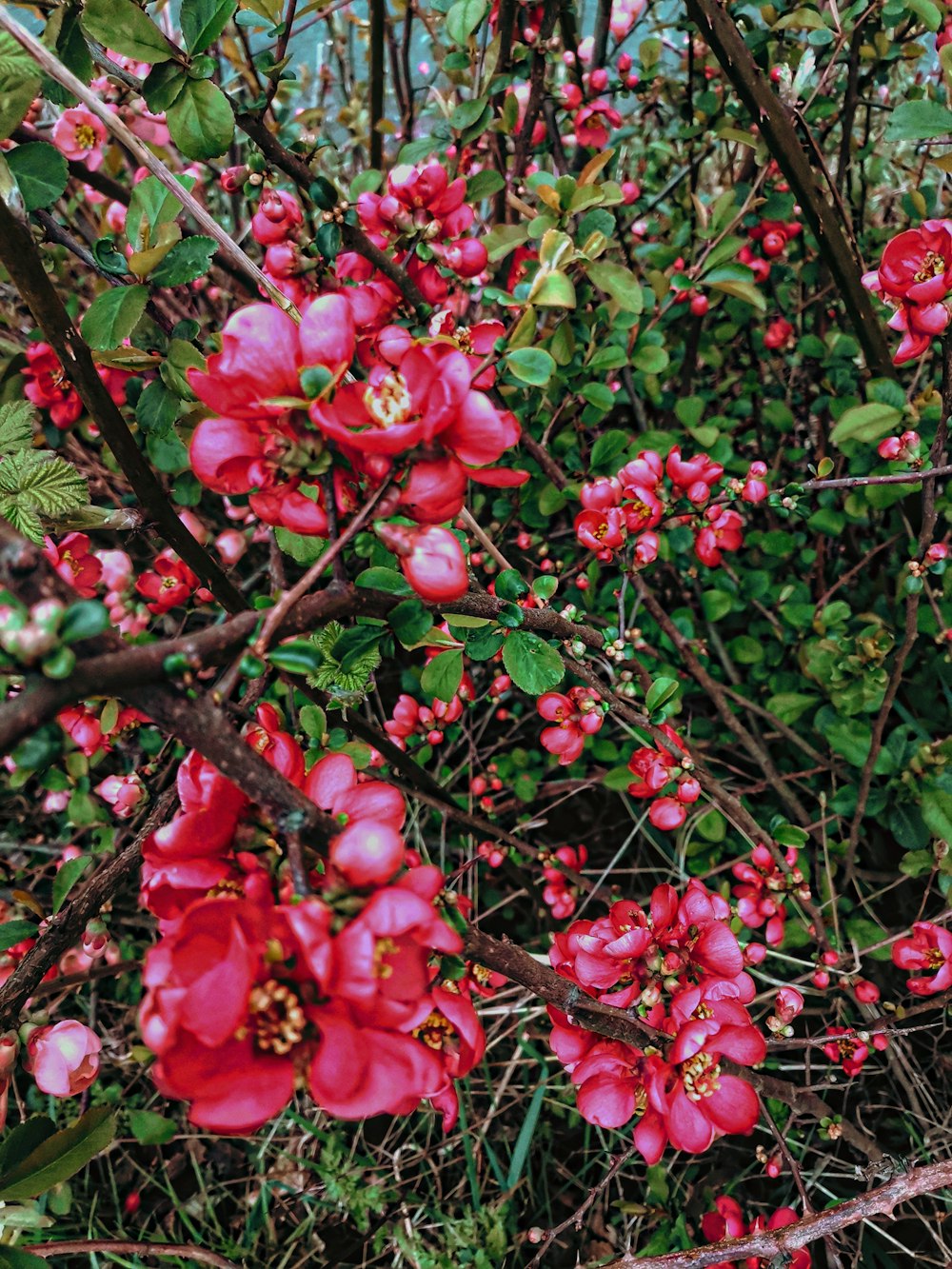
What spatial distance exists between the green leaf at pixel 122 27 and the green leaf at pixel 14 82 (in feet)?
0.48

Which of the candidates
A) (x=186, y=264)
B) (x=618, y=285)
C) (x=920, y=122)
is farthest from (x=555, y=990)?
(x=920, y=122)

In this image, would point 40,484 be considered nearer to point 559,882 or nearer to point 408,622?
point 408,622

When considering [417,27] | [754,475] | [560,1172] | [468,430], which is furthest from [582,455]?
[417,27]

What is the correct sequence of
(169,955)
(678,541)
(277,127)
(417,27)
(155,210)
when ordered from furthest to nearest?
(417,27) < (678,541) < (277,127) < (155,210) < (169,955)

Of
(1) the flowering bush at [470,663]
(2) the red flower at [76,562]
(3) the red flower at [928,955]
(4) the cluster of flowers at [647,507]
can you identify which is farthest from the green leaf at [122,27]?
(3) the red flower at [928,955]

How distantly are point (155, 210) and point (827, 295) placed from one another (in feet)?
3.93

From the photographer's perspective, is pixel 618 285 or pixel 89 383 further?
pixel 618 285

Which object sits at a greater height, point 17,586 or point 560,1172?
point 17,586

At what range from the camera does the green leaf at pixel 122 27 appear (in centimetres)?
70

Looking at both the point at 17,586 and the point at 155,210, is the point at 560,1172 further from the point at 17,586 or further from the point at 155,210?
the point at 155,210

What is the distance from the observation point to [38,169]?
710 mm

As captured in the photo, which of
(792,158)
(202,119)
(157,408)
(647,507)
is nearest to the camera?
(202,119)

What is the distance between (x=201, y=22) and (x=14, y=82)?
0.22 meters

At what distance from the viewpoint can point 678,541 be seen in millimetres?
1232
